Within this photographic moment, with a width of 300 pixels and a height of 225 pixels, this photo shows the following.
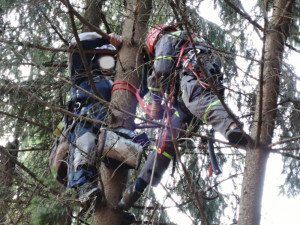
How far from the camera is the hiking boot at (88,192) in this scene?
340 centimetres

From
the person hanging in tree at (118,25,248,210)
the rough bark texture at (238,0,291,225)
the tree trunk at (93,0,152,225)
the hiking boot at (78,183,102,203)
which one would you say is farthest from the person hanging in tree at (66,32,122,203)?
the rough bark texture at (238,0,291,225)

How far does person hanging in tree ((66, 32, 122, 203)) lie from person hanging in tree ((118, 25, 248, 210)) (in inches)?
14.6


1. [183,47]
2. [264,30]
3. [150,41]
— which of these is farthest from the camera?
[150,41]

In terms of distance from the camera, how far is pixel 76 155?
3930 mm

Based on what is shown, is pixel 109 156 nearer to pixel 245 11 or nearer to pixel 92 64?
pixel 92 64

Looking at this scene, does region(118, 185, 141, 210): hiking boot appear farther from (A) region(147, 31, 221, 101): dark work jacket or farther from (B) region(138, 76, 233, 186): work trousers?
(A) region(147, 31, 221, 101): dark work jacket

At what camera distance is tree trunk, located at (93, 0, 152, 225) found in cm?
360

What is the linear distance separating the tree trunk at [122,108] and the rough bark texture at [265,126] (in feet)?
2.84

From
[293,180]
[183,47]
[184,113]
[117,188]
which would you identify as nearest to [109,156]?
[117,188]

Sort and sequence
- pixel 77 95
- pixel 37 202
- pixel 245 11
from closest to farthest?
pixel 245 11 < pixel 37 202 < pixel 77 95

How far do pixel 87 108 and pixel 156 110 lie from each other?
678 millimetres

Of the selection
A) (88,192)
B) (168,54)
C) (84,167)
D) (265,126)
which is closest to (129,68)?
(168,54)

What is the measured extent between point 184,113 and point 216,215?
102 inches

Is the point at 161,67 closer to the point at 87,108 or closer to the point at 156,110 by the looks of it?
the point at 156,110
